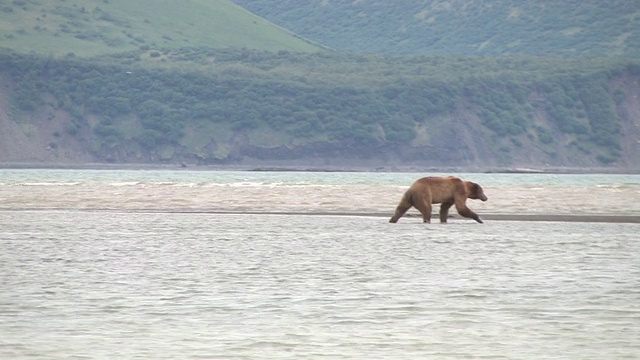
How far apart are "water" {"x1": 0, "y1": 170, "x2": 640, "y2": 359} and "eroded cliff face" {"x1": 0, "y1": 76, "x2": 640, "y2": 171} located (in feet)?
276

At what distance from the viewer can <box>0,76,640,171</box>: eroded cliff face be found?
115 meters

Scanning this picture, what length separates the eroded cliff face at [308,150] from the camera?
115m

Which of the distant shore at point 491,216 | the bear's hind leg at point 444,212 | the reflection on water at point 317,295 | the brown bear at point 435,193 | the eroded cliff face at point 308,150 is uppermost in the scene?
the eroded cliff face at point 308,150

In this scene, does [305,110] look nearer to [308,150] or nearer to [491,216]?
[308,150]

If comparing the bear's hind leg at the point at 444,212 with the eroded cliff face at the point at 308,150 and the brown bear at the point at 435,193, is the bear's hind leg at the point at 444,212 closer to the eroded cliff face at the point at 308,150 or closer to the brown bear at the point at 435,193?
the brown bear at the point at 435,193

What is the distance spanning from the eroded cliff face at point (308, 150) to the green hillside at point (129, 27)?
58.6ft

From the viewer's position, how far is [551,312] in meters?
13.6

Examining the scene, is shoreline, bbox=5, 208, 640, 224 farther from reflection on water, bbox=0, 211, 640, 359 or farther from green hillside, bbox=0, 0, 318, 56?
green hillside, bbox=0, 0, 318, 56

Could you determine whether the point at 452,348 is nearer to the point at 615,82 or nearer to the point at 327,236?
the point at 327,236

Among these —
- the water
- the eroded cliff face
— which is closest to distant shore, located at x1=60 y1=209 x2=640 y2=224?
the water

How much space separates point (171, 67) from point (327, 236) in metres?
115

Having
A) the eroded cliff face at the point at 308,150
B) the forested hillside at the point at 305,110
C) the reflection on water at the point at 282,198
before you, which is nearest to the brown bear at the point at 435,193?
the reflection on water at the point at 282,198

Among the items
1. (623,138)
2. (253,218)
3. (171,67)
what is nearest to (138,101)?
(171,67)

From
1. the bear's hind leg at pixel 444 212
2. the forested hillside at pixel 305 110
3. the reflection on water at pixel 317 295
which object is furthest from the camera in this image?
the forested hillside at pixel 305 110
